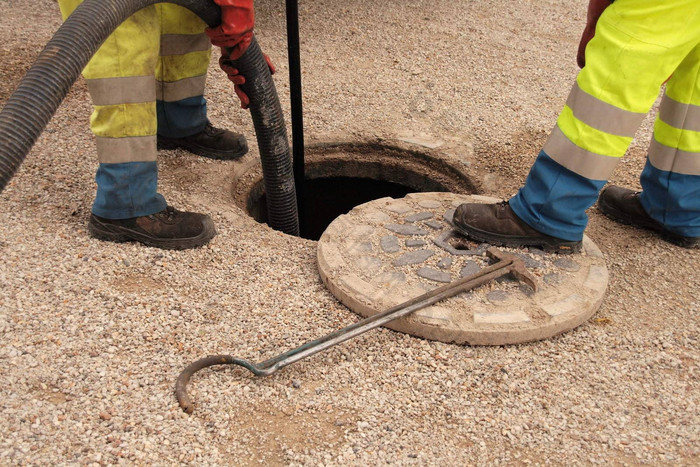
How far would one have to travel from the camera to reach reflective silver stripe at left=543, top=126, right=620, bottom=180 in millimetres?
2312

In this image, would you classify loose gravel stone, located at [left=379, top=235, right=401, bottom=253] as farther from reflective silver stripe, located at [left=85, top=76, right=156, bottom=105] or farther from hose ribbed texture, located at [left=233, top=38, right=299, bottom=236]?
reflective silver stripe, located at [left=85, top=76, right=156, bottom=105]

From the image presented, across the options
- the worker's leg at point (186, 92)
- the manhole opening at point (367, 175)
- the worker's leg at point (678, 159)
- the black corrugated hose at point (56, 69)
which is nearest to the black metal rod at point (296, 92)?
the manhole opening at point (367, 175)

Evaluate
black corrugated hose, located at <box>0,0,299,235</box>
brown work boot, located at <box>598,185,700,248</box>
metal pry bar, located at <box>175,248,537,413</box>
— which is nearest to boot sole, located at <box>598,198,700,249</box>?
brown work boot, located at <box>598,185,700,248</box>

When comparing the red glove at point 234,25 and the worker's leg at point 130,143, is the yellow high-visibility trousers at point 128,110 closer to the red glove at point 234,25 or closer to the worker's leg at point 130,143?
the worker's leg at point 130,143

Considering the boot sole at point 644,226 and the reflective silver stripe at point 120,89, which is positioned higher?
the reflective silver stripe at point 120,89

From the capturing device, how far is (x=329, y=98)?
3.99 metres

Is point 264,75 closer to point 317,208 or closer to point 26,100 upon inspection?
point 26,100

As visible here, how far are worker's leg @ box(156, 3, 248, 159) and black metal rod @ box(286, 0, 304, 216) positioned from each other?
299 millimetres

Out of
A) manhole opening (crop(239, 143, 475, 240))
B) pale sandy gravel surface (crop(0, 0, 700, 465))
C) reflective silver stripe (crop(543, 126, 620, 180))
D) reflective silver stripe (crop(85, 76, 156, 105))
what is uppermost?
reflective silver stripe (crop(85, 76, 156, 105))

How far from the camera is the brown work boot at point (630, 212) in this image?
2.82 meters

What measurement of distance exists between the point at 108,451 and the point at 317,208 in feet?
8.72

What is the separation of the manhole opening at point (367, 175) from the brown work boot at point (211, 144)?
0.72 feet

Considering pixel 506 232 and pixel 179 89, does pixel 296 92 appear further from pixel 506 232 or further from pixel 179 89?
pixel 506 232

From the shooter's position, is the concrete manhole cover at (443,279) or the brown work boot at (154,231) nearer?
the concrete manhole cover at (443,279)
